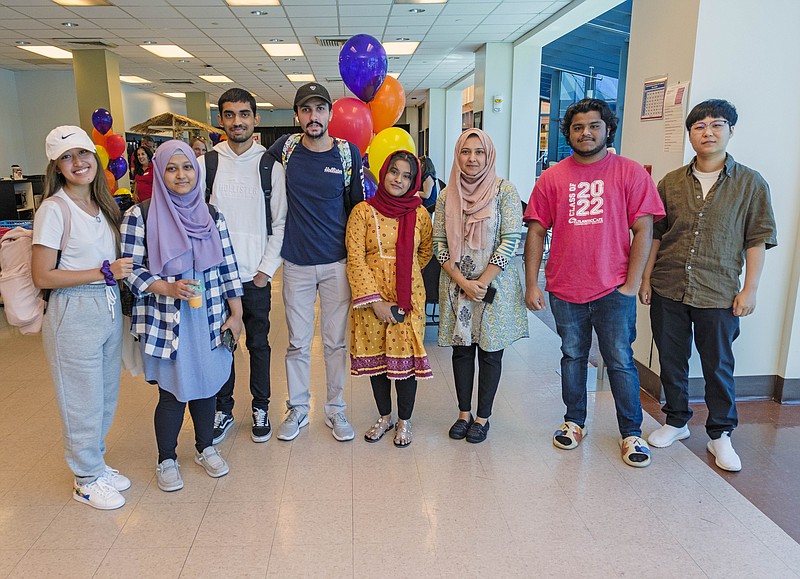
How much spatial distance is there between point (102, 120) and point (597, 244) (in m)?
7.23

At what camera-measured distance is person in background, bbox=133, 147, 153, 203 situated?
5.24 meters

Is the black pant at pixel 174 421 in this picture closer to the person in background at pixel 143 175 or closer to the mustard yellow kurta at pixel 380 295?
the mustard yellow kurta at pixel 380 295

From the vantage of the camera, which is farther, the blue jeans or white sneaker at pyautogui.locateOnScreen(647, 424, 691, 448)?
white sneaker at pyautogui.locateOnScreen(647, 424, 691, 448)

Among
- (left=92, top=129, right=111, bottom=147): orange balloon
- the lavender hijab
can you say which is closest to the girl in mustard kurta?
the lavender hijab

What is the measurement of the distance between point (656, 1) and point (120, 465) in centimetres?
390

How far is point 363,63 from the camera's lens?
13.4ft

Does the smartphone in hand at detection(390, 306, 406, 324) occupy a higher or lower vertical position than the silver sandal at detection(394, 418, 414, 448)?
higher

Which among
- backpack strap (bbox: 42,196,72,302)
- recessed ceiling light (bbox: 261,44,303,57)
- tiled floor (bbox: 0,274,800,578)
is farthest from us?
recessed ceiling light (bbox: 261,44,303,57)

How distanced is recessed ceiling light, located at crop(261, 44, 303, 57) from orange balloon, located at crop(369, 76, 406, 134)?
5.67 meters

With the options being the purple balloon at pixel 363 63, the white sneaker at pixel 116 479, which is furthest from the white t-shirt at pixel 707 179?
the white sneaker at pixel 116 479

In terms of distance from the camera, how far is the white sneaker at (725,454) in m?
2.55

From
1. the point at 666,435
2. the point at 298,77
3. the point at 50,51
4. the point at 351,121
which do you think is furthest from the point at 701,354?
the point at 298,77

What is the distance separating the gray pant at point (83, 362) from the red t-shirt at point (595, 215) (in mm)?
1952

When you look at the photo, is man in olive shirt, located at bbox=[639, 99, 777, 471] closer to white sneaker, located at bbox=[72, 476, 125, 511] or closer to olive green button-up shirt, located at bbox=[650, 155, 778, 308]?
olive green button-up shirt, located at bbox=[650, 155, 778, 308]
